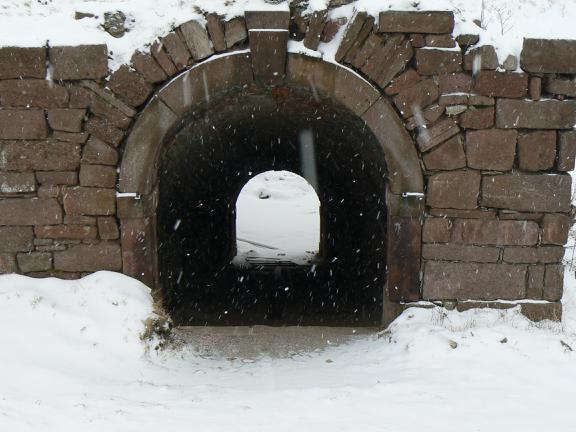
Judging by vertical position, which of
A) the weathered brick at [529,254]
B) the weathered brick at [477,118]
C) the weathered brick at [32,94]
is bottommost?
the weathered brick at [529,254]

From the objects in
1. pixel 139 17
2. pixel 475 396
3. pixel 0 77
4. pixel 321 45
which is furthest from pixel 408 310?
pixel 0 77

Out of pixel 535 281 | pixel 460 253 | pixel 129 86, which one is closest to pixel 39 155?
pixel 129 86

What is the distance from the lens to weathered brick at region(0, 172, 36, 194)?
505 cm

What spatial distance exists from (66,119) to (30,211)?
896 mm

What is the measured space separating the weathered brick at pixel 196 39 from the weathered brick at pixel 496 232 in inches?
105

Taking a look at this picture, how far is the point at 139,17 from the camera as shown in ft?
16.4

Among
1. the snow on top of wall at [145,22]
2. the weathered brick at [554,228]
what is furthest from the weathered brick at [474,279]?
the snow on top of wall at [145,22]

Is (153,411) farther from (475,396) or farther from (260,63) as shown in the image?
(260,63)

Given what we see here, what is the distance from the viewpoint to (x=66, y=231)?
5.11m

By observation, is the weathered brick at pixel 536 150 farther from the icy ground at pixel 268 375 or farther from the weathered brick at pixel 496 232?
the icy ground at pixel 268 375

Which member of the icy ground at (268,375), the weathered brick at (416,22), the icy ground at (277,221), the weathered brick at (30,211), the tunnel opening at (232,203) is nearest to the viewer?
the icy ground at (268,375)

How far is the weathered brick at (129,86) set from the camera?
489 centimetres

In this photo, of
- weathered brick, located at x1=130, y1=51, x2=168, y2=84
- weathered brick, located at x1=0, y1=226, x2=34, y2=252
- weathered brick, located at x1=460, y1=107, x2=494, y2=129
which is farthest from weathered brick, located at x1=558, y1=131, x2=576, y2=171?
weathered brick, located at x1=0, y1=226, x2=34, y2=252

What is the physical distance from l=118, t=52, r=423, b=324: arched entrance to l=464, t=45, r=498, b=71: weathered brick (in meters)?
0.77
